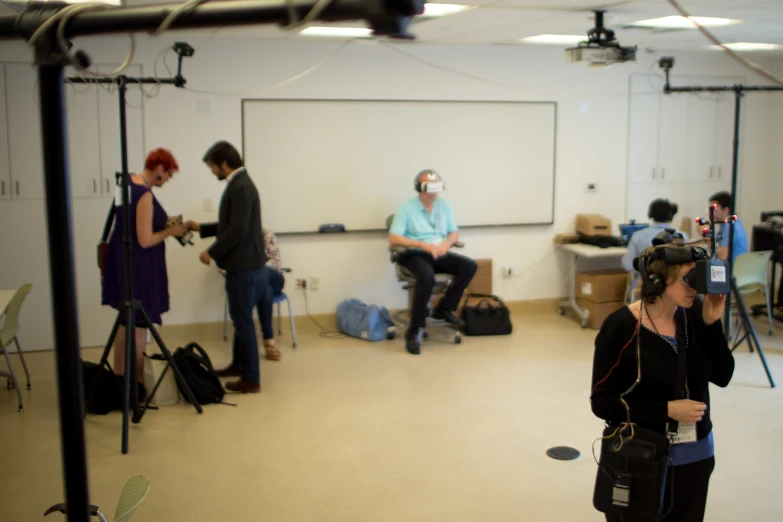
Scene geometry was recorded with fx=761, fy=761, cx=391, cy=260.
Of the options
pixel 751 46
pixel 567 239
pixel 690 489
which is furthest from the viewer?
pixel 567 239

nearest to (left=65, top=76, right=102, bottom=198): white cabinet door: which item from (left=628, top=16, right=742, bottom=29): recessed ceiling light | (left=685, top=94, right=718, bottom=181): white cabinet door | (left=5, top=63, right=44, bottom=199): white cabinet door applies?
(left=5, top=63, right=44, bottom=199): white cabinet door

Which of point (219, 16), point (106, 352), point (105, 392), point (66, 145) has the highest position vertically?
point (219, 16)

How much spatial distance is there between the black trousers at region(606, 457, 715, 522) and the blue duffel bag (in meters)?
4.21

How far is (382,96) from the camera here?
6.74m

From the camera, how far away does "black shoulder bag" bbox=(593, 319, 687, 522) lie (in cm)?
219

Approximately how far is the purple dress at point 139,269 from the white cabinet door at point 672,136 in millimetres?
5121

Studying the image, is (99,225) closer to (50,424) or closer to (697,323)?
(50,424)

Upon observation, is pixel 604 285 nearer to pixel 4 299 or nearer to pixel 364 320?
pixel 364 320

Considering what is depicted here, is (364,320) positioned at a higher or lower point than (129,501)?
lower

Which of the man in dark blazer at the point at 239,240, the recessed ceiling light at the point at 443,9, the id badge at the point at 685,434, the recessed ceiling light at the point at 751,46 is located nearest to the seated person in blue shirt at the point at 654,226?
the recessed ceiling light at the point at 751,46

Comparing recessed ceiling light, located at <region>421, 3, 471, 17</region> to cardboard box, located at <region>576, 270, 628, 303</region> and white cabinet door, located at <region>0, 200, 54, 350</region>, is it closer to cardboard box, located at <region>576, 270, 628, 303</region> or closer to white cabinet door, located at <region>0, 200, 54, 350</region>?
cardboard box, located at <region>576, 270, 628, 303</region>

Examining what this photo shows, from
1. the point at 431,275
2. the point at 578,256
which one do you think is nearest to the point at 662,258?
the point at 431,275

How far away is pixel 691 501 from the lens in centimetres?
231

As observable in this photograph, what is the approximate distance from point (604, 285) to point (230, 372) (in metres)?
3.30
